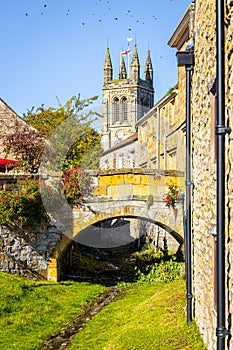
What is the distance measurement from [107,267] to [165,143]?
532 cm

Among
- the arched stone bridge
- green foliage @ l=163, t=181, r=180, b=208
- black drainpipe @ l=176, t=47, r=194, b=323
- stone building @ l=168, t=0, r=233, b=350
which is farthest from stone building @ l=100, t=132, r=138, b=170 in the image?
stone building @ l=168, t=0, r=233, b=350

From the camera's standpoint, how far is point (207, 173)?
291 inches

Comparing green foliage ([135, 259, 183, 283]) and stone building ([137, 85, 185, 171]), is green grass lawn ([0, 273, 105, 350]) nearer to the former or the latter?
green foliage ([135, 259, 183, 283])

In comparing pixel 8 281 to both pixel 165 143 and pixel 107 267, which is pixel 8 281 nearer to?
pixel 107 267

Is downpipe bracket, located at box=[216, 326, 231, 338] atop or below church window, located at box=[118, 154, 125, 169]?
below

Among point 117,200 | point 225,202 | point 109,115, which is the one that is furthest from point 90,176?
point 109,115

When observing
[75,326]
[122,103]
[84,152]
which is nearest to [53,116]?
[84,152]

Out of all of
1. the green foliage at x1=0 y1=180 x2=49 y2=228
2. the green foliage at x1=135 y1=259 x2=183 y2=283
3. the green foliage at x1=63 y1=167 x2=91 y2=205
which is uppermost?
the green foliage at x1=63 y1=167 x2=91 y2=205

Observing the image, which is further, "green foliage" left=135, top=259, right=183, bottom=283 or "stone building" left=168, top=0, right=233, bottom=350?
"green foliage" left=135, top=259, right=183, bottom=283

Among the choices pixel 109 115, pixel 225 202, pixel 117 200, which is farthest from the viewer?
pixel 109 115

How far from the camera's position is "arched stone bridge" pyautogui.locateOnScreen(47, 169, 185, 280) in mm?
14461

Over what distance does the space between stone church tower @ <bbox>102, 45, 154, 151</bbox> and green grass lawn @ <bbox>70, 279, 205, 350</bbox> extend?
73567 mm

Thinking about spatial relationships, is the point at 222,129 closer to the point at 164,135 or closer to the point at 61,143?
the point at 61,143

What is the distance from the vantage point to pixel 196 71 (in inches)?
334
